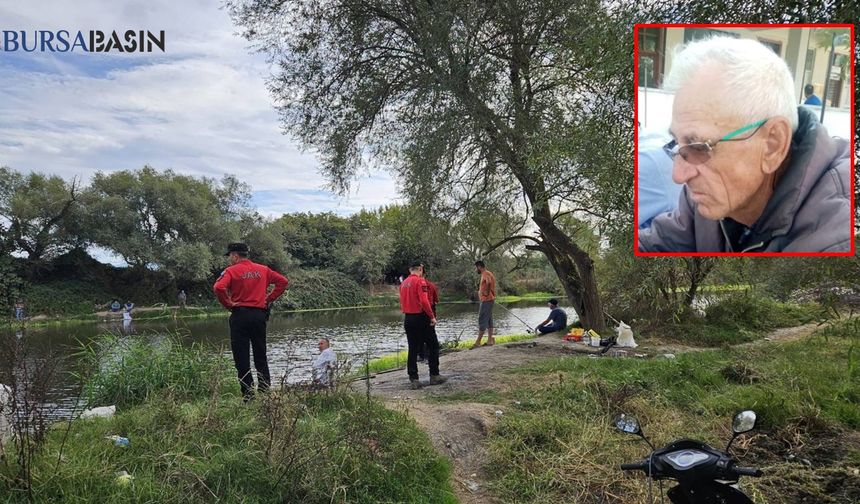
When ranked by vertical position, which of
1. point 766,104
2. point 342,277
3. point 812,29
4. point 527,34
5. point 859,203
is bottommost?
point 342,277

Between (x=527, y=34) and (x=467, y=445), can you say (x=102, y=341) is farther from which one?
(x=527, y=34)

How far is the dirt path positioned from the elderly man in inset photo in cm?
269

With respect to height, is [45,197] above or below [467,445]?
above

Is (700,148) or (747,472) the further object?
(700,148)

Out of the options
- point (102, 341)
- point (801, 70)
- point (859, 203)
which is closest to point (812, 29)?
point (801, 70)

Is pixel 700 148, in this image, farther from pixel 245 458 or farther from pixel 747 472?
pixel 245 458

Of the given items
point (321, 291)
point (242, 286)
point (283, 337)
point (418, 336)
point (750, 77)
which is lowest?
point (321, 291)

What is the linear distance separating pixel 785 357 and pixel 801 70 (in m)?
7.31

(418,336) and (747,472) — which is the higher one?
(747,472)

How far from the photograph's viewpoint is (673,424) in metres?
5.88

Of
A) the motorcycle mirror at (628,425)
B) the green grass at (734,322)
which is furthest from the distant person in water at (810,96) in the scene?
the green grass at (734,322)

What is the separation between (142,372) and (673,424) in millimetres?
5621

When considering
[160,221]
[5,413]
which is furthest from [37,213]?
[5,413]

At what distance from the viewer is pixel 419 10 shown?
9961 millimetres
